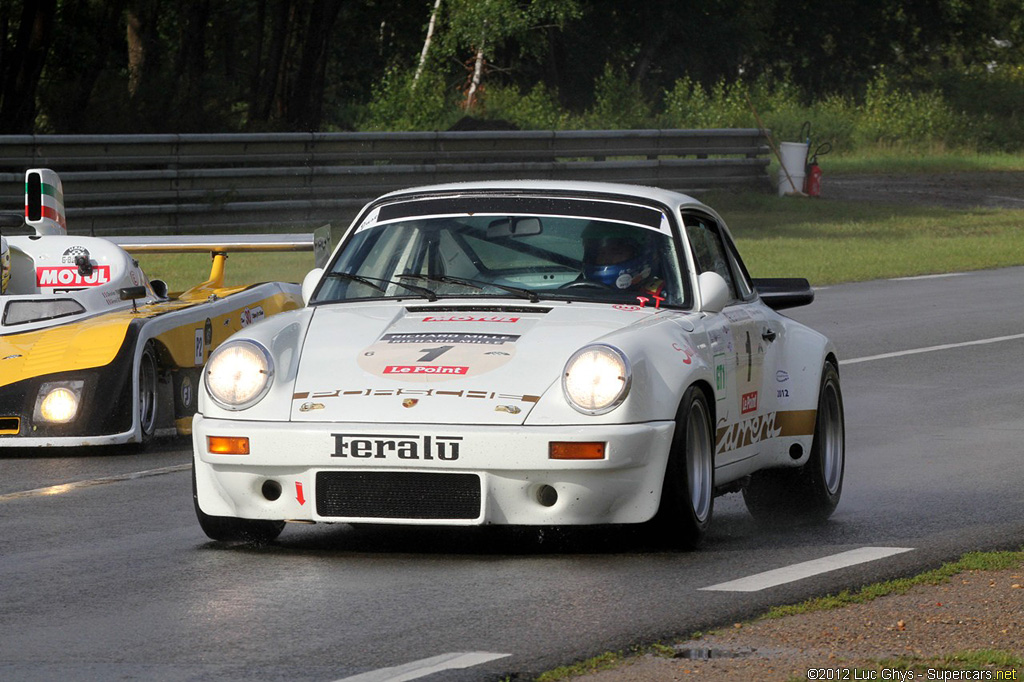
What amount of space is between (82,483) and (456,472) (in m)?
3.14

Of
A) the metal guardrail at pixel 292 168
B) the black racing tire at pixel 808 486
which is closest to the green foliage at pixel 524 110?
the metal guardrail at pixel 292 168

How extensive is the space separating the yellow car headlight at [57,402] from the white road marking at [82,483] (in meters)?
0.75

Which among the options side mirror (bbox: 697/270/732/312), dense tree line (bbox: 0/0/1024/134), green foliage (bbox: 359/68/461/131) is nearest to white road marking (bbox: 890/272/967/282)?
dense tree line (bbox: 0/0/1024/134)

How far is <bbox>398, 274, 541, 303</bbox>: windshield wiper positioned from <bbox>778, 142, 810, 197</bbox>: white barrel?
2689cm

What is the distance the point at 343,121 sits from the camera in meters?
54.0

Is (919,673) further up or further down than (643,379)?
further down

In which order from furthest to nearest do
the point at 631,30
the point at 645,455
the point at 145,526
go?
the point at 631,30
the point at 145,526
the point at 645,455

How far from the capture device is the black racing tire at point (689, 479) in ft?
21.8

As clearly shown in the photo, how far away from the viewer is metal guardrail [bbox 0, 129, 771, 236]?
A: 25203 mm

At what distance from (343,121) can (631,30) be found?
41.5 feet

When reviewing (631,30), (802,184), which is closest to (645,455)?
(802,184)

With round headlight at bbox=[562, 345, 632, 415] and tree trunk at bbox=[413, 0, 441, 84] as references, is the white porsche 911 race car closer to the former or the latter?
round headlight at bbox=[562, 345, 632, 415]

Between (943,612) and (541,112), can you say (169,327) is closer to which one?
(943,612)

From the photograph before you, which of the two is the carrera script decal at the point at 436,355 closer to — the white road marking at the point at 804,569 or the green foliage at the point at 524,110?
the white road marking at the point at 804,569
